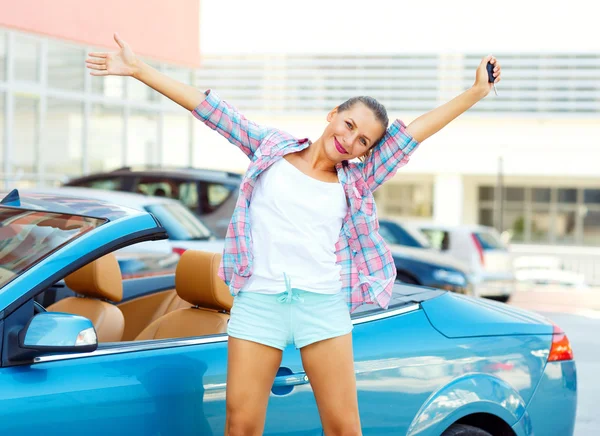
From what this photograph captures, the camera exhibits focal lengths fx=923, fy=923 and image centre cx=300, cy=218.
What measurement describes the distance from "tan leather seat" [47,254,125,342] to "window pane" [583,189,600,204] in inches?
1888

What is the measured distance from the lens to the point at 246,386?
280cm

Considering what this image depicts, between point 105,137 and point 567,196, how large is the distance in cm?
3624

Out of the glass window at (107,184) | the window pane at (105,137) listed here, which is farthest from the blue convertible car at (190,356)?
the window pane at (105,137)

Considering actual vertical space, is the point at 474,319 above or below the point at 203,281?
below

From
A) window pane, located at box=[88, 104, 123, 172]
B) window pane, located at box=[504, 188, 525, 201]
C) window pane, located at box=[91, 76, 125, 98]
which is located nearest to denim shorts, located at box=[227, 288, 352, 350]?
window pane, located at box=[88, 104, 123, 172]

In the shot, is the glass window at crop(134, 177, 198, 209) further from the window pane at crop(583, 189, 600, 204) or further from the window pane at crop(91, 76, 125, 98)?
the window pane at crop(583, 189, 600, 204)

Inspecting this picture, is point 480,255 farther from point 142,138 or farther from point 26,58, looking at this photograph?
point 26,58

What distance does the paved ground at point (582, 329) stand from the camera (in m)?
6.91

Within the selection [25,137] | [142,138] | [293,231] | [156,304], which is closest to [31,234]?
[293,231]

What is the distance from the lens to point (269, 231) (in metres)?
2.88

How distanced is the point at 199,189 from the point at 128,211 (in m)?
7.45

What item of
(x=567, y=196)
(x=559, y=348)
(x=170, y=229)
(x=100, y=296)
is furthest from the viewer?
(x=567, y=196)

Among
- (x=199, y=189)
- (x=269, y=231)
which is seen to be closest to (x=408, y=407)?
(x=269, y=231)

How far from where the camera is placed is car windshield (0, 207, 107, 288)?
2.75m
